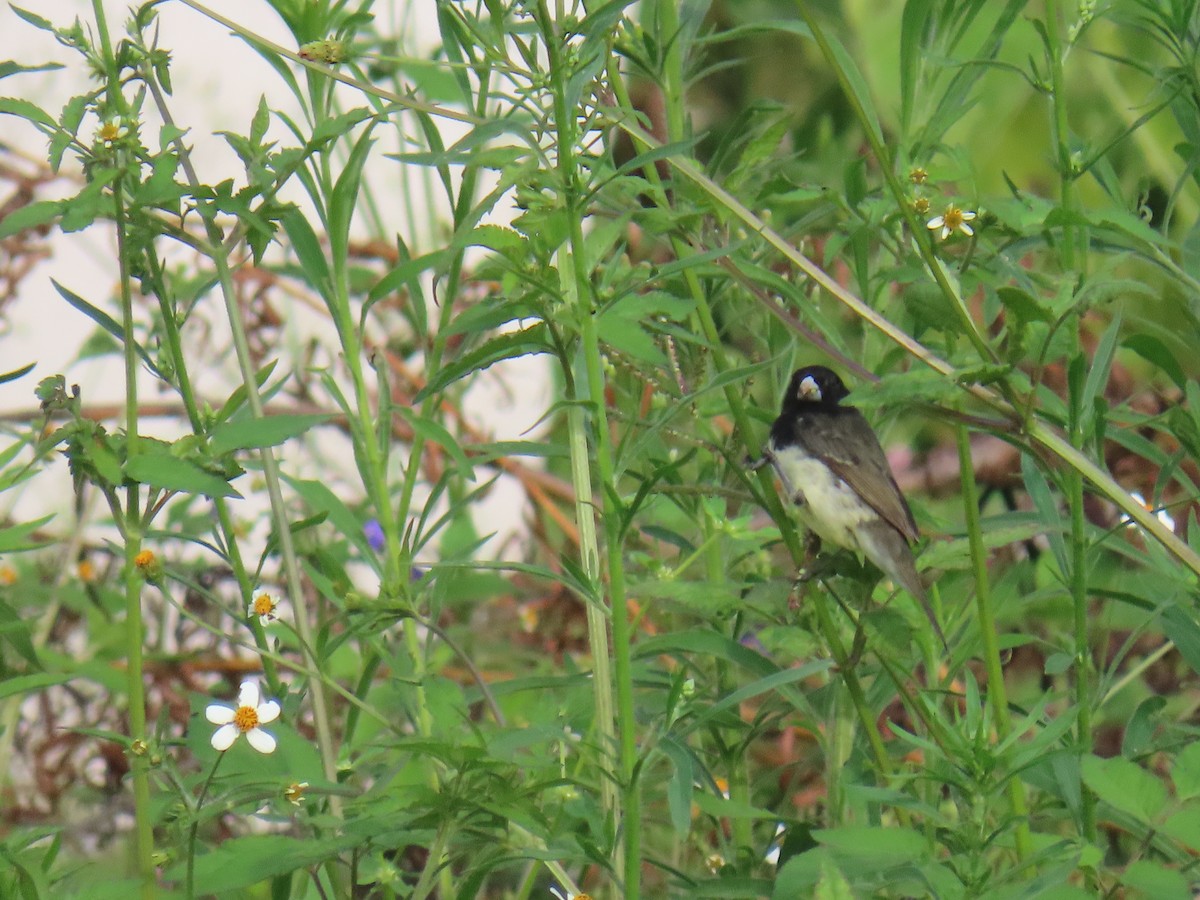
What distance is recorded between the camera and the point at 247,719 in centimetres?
193

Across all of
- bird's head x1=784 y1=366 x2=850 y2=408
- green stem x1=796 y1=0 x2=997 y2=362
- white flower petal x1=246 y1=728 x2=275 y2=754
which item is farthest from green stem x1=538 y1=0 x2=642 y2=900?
bird's head x1=784 y1=366 x2=850 y2=408

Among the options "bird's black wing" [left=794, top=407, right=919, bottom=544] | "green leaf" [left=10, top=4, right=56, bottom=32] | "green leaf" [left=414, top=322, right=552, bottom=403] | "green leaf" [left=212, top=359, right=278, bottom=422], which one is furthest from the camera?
"bird's black wing" [left=794, top=407, right=919, bottom=544]

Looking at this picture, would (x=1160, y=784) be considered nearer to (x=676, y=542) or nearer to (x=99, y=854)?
(x=676, y=542)

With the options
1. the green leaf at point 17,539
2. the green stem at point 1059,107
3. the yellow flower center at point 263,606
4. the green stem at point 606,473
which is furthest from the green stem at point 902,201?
the green leaf at point 17,539

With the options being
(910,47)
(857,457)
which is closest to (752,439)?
(910,47)

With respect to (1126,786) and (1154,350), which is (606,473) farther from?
→ (1154,350)

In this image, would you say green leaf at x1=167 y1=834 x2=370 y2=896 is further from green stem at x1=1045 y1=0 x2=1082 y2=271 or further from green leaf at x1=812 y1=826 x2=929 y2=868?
green stem at x1=1045 y1=0 x2=1082 y2=271

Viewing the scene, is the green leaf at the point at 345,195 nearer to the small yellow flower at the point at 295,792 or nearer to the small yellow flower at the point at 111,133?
the small yellow flower at the point at 111,133

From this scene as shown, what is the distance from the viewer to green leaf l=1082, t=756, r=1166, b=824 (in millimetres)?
1760

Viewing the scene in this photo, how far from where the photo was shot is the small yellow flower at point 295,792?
73.0 inches

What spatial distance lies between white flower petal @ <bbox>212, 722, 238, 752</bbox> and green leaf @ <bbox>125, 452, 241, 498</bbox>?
30 cm

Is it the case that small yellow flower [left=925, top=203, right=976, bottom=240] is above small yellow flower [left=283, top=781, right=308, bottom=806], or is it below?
above

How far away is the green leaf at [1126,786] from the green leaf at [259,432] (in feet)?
3.14

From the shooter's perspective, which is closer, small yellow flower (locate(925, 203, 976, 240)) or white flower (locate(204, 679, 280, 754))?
white flower (locate(204, 679, 280, 754))
